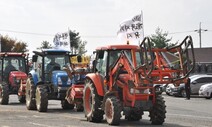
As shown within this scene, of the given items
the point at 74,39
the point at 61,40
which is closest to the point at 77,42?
the point at 74,39

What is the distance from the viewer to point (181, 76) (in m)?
14.8

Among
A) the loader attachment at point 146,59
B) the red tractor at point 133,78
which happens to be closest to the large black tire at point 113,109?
the red tractor at point 133,78

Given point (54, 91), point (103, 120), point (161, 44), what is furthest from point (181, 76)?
point (161, 44)

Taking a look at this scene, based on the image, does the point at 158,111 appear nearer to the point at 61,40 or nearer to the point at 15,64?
the point at 15,64

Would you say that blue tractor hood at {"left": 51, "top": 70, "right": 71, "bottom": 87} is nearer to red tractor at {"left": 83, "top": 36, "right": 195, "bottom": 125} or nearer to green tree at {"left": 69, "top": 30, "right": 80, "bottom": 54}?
red tractor at {"left": 83, "top": 36, "right": 195, "bottom": 125}

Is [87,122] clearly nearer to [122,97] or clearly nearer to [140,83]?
[122,97]

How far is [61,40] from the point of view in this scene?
105 feet

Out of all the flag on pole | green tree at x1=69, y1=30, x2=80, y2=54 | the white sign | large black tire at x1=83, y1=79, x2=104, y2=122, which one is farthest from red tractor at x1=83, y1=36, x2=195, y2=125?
green tree at x1=69, y1=30, x2=80, y2=54

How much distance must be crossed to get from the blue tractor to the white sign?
860 cm

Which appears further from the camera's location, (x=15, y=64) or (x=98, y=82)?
(x=15, y=64)

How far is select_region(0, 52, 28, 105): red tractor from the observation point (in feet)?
85.3

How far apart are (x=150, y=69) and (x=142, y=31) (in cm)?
1212

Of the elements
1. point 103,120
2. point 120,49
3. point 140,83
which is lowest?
point 103,120

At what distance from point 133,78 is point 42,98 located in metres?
6.60
